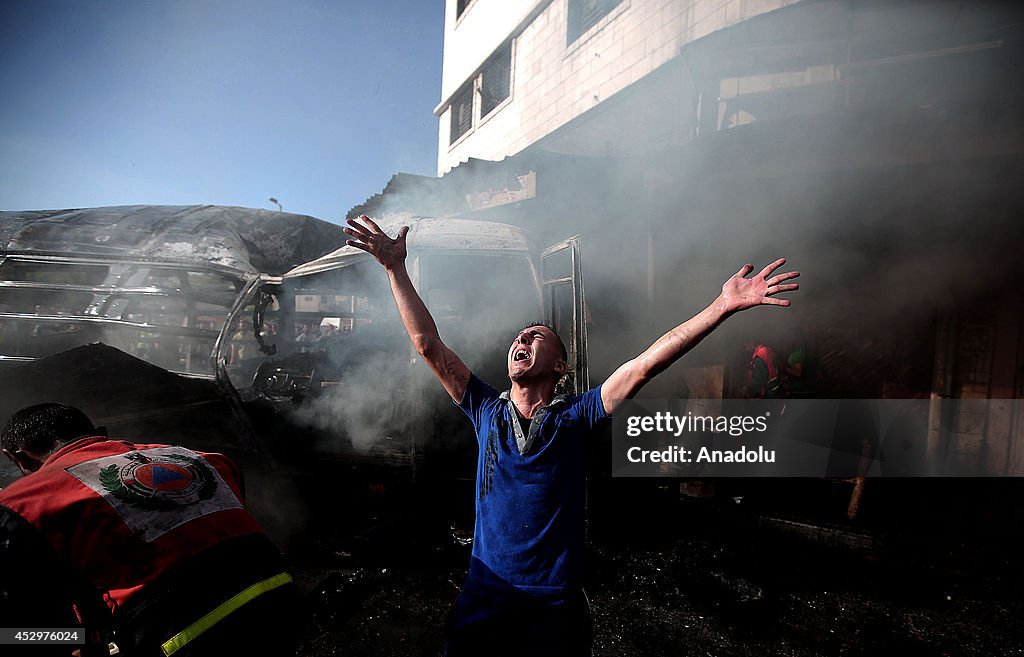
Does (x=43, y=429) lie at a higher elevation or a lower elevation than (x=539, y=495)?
higher

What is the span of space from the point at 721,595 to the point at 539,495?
2.67 metres

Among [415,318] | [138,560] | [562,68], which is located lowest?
[138,560]

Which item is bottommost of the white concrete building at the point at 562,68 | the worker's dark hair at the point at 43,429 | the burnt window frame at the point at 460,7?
the worker's dark hair at the point at 43,429

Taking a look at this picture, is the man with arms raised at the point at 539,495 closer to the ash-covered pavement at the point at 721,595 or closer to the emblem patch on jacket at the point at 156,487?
the emblem patch on jacket at the point at 156,487

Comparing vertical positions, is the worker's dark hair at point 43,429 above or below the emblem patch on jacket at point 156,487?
above


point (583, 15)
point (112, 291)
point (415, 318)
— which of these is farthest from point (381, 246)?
point (583, 15)

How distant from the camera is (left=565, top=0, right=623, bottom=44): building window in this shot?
360 inches

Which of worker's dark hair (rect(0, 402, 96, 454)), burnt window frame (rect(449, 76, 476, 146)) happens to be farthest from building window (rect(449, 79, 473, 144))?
worker's dark hair (rect(0, 402, 96, 454))

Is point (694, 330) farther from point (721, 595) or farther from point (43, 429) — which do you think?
point (721, 595)

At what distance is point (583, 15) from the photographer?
969cm

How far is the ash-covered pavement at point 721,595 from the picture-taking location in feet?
9.29

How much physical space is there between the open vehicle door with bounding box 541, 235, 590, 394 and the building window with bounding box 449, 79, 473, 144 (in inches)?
459

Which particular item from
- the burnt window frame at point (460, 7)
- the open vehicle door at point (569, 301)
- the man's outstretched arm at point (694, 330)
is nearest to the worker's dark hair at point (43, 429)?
the man's outstretched arm at point (694, 330)

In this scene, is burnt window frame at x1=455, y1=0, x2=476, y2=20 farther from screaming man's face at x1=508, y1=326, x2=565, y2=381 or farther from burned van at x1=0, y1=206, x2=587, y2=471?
screaming man's face at x1=508, y1=326, x2=565, y2=381
